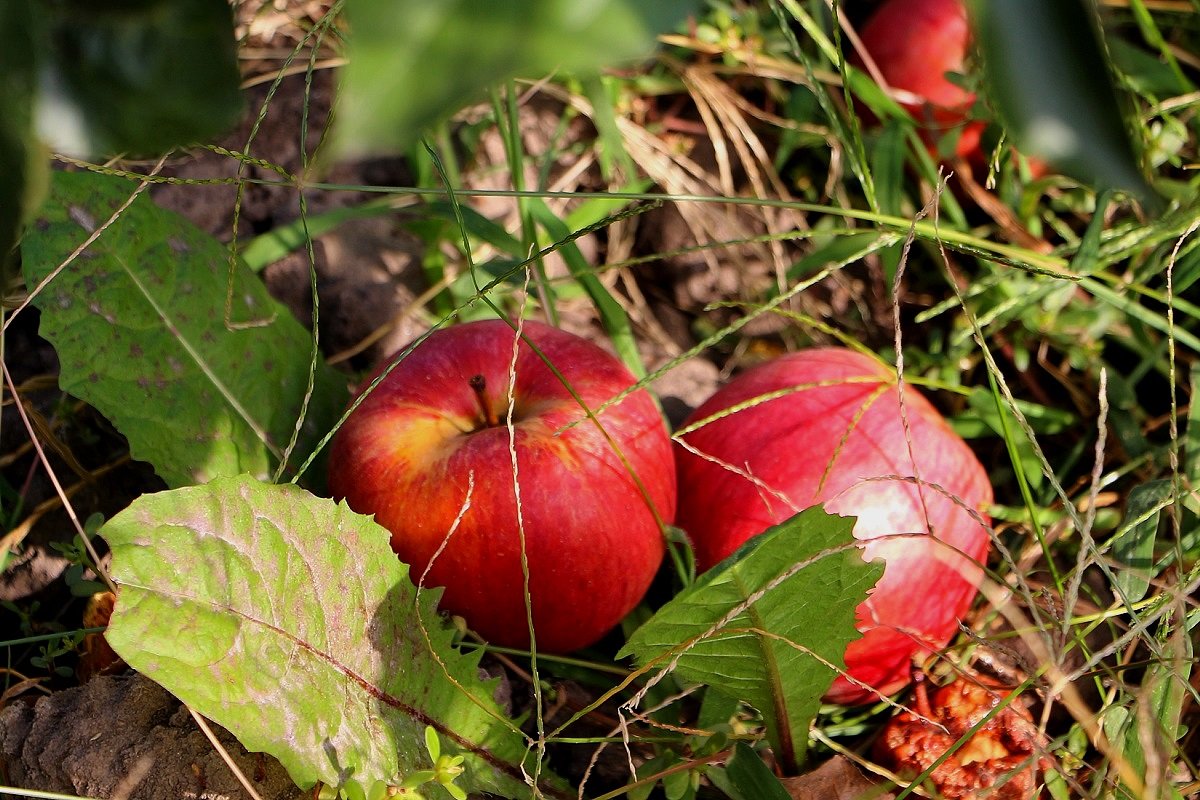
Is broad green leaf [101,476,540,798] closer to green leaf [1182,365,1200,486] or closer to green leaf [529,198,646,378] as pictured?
green leaf [529,198,646,378]

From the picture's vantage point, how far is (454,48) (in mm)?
245

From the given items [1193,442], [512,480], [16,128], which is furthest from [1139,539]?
[16,128]

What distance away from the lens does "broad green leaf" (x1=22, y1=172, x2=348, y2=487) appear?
112cm

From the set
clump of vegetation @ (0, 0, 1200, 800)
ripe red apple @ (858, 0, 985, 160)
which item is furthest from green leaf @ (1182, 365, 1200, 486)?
ripe red apple @ (858, 0, 985, 160)

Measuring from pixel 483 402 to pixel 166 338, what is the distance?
0.38 meters

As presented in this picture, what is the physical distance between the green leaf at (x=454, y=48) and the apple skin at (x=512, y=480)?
31.8 inches

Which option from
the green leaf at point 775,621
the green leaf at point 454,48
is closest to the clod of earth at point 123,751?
the green leaf at point 775,621

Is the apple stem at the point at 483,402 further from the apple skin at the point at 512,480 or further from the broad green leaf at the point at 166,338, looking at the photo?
the broad green leaf at the point at 166,338

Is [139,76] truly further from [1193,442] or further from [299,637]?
[1193,442]

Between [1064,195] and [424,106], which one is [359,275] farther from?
[424,106]

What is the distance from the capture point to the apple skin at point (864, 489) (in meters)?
1.15

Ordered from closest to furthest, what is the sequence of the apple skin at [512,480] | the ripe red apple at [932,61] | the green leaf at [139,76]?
the green leaf at [139,76], the apple skin at [512,480], the ripe red apple at [932,61]

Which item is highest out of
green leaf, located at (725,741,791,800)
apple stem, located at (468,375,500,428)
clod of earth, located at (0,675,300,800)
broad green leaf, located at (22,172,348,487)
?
broad green leaf, located at (22,172,348,487)

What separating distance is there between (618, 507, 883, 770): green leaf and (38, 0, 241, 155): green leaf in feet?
2.06
